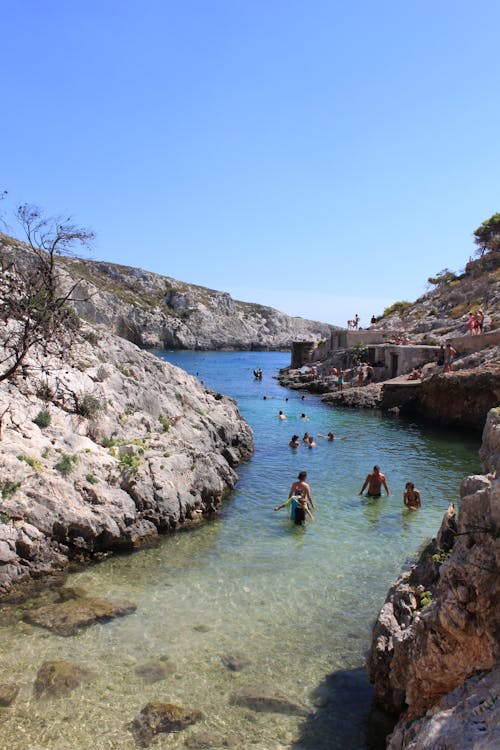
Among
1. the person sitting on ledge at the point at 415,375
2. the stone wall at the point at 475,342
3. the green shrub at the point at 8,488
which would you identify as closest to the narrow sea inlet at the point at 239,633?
the green shrub at the point at 8,488

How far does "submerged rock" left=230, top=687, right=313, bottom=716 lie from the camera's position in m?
7.76

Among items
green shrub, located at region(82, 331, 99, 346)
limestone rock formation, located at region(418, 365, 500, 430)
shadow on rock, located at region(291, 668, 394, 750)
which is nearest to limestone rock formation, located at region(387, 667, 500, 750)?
shadow on rock, located at region(291, 668, 394, 750)

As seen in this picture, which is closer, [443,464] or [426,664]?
[426,664]

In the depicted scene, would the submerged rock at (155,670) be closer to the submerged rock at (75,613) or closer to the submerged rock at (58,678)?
the submerged rock at (58,678)

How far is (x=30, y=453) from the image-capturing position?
13055 mm

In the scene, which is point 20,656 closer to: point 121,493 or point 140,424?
point 121,493

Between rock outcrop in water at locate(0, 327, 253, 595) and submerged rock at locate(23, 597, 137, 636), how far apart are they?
1166mm

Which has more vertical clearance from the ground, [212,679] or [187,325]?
[187,325]

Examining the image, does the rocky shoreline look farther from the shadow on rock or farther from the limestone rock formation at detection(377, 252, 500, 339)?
the shadow on rock

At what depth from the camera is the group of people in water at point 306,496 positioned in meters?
15.7

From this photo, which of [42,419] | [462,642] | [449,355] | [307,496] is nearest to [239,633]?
[462,642]

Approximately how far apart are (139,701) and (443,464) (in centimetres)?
1901

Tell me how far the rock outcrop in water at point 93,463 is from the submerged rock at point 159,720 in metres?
4.46

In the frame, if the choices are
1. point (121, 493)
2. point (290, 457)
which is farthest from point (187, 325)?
point (121, 493)
